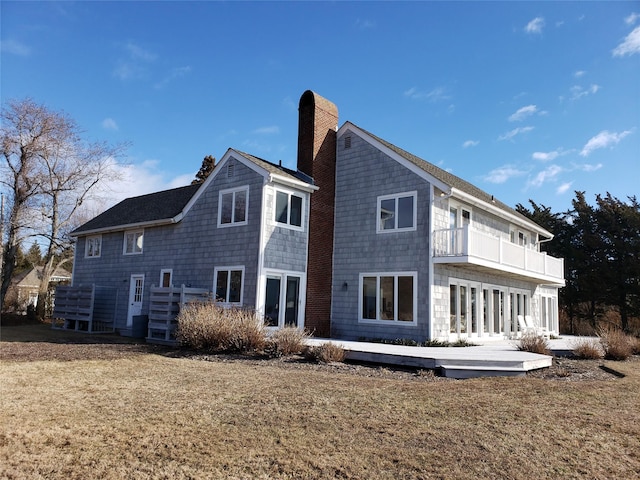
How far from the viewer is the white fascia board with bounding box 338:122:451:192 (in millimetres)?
15716

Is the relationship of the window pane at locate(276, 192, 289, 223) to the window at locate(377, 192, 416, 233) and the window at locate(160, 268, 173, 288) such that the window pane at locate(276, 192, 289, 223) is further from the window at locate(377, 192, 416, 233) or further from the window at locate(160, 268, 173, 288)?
the window at locate(160, 268, 173, 288)

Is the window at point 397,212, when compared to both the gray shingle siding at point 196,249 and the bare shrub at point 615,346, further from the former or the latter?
the bare shrub at point 615,346

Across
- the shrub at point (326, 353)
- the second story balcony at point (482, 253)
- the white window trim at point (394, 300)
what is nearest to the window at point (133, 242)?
the white window trim at point (394, 300)

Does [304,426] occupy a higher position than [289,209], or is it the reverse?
[289,209]

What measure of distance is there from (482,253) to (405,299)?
119 inches

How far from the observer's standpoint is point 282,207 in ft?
54.6

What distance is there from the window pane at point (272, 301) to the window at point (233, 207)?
7.57ft

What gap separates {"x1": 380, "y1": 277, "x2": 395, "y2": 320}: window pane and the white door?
1008 cm

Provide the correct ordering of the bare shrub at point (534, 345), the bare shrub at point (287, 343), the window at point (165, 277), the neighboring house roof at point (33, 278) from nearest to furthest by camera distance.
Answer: the bare shrub at point (287, 343) → the bare shrub at point (534, 345) → the window at point (165, 277) → the neighboring house roof at point (33, 278)

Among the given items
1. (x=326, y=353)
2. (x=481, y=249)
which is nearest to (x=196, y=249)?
(x=326, y=353)

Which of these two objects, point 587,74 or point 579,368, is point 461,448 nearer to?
point 579,368

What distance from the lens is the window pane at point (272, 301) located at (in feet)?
51.9

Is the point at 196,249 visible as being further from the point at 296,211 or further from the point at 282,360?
the point at 282,360

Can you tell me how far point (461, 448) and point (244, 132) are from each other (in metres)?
18.0
